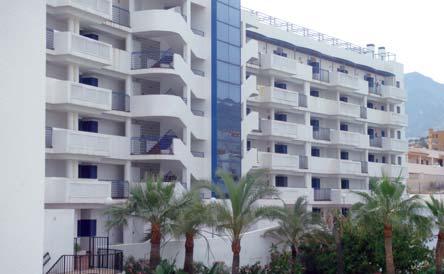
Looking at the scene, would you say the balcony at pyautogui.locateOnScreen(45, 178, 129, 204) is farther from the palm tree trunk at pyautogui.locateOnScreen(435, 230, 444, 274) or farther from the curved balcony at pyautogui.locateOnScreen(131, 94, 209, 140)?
the palm tree trunk at pyautogui.locateOnScreen(435, 230, 444, 274)

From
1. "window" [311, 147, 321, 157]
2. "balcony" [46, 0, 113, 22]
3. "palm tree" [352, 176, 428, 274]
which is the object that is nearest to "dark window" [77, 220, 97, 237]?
"balcony" [46, 0, 113, 22]

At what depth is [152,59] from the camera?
4022cm

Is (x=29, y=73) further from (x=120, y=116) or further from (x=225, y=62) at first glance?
(x=225, y=62)

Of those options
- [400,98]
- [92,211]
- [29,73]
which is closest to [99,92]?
[92,211]

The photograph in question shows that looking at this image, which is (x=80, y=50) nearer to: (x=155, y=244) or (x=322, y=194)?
(x=155, y=244)

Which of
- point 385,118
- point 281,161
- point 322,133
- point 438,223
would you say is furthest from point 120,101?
point 385,118

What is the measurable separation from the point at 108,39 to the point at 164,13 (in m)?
3.22

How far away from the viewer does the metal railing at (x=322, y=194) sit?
53.8 metres

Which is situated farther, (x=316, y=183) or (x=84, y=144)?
(x=316, y=183)

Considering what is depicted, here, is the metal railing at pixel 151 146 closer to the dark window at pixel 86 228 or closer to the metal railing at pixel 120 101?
the metal railing at pixel 120 101

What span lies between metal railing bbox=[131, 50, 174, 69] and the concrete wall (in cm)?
2607

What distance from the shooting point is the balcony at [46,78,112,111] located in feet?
114

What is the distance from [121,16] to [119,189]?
908cm

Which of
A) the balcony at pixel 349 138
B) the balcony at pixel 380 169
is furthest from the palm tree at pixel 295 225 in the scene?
the balcony at pixel 380 169
